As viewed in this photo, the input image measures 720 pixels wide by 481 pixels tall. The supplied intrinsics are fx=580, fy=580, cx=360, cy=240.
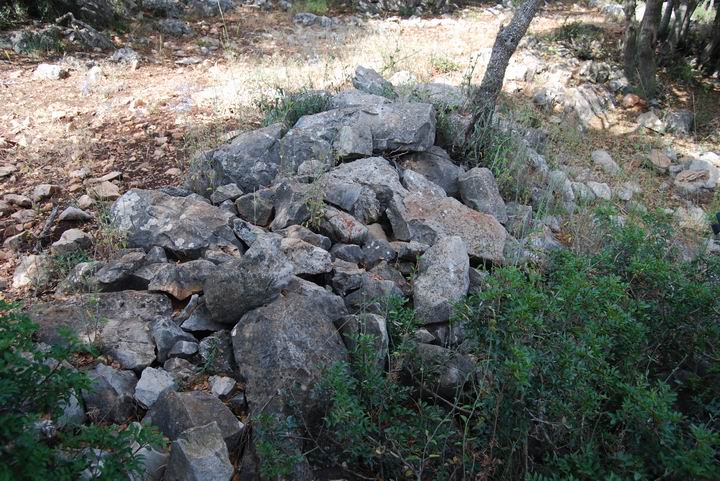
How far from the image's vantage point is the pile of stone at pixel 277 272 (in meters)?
2.55

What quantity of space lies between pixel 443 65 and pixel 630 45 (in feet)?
13.4

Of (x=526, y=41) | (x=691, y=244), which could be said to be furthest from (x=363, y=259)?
(x=526, y=41)

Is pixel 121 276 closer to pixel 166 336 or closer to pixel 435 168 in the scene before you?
pixel 166 336

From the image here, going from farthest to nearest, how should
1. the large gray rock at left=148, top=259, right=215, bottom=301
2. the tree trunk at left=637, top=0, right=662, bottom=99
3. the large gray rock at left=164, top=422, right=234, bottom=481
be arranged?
the tree trunk at left=637, top=0, right=662, bottom=99 → the large gray rock at left=148, top=259, right=215, bottom=301 → the large gray rock at left=164, top=422, right=234, bottom=481

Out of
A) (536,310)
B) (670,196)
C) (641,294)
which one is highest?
(536,310)

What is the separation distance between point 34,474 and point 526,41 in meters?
10.5

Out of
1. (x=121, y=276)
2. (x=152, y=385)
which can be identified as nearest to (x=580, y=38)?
(x=121, y=276)

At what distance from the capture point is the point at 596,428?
224 cm

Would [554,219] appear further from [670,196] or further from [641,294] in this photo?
[670,196]

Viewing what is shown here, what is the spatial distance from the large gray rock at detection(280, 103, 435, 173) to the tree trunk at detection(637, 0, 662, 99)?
20.5 ft

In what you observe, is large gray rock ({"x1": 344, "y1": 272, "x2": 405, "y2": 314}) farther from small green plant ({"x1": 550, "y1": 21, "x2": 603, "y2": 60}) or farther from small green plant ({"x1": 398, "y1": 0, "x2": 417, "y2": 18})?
A: small green plant ({"x1": 398, "y1": 0, "x2": 417, "y2": 18})

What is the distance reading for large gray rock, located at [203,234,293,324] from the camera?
2.80 metres

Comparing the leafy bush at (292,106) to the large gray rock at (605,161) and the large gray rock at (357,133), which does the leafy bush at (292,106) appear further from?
the large gray rock at (605,161)

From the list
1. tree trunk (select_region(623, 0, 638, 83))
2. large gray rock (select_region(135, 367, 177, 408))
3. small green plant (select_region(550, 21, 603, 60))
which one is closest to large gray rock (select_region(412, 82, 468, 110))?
large gray rock (select_region(135, 367, 177, 408))
